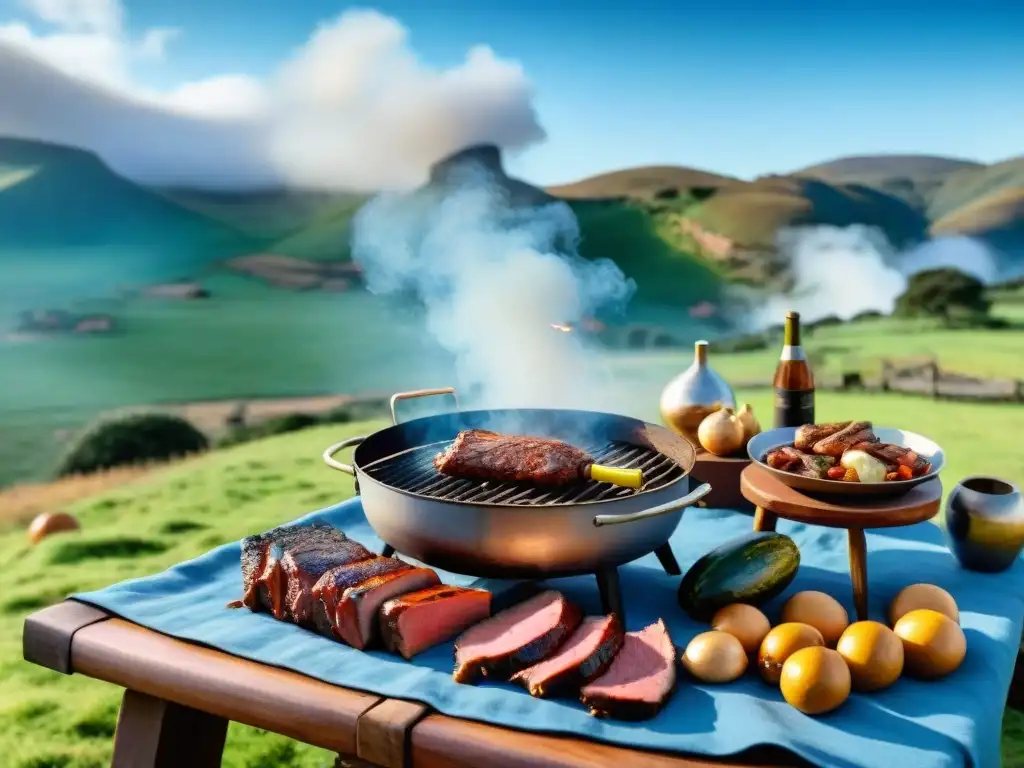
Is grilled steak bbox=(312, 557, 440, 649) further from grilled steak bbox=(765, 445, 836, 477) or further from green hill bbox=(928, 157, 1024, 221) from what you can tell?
green hill bbox=(928, 157, 1024, 221)

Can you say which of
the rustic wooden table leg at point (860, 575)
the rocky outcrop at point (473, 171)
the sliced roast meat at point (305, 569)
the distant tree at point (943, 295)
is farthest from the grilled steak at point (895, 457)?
the distant tree at point (943, 295)

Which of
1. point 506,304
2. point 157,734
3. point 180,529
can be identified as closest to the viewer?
point 157,734

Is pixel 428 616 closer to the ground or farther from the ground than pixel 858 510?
closer to the ground

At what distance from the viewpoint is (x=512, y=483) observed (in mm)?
2520

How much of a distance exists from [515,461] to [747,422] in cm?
115

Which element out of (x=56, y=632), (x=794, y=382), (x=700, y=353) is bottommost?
(x=56, y=632)

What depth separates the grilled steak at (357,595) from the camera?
213 centimetres

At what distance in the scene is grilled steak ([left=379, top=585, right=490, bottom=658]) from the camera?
6.89ft

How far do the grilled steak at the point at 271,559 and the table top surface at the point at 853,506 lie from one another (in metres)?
1.26

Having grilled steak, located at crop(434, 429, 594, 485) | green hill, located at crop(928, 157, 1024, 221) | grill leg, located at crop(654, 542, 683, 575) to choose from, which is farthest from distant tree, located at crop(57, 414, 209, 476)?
green hill, located at crop(928, 157, 1024, 221)

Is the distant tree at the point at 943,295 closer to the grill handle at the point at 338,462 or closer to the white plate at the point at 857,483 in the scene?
the white plate at the point at 857,483

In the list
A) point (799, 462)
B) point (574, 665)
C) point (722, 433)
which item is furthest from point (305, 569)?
point (722, 433)

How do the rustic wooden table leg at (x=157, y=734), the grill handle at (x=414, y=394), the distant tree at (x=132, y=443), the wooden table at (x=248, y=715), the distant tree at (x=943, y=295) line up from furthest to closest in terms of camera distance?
the distant tree at (x=943, y=295) → the distant tree at (x=132, y=443) → the grill handle at (x=414, y=394) → the rustic wooden table leg at (x=157, y=734) → the wooden table at (x=248, y=715)

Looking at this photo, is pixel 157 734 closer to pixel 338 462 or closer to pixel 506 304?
pixel 338 462
